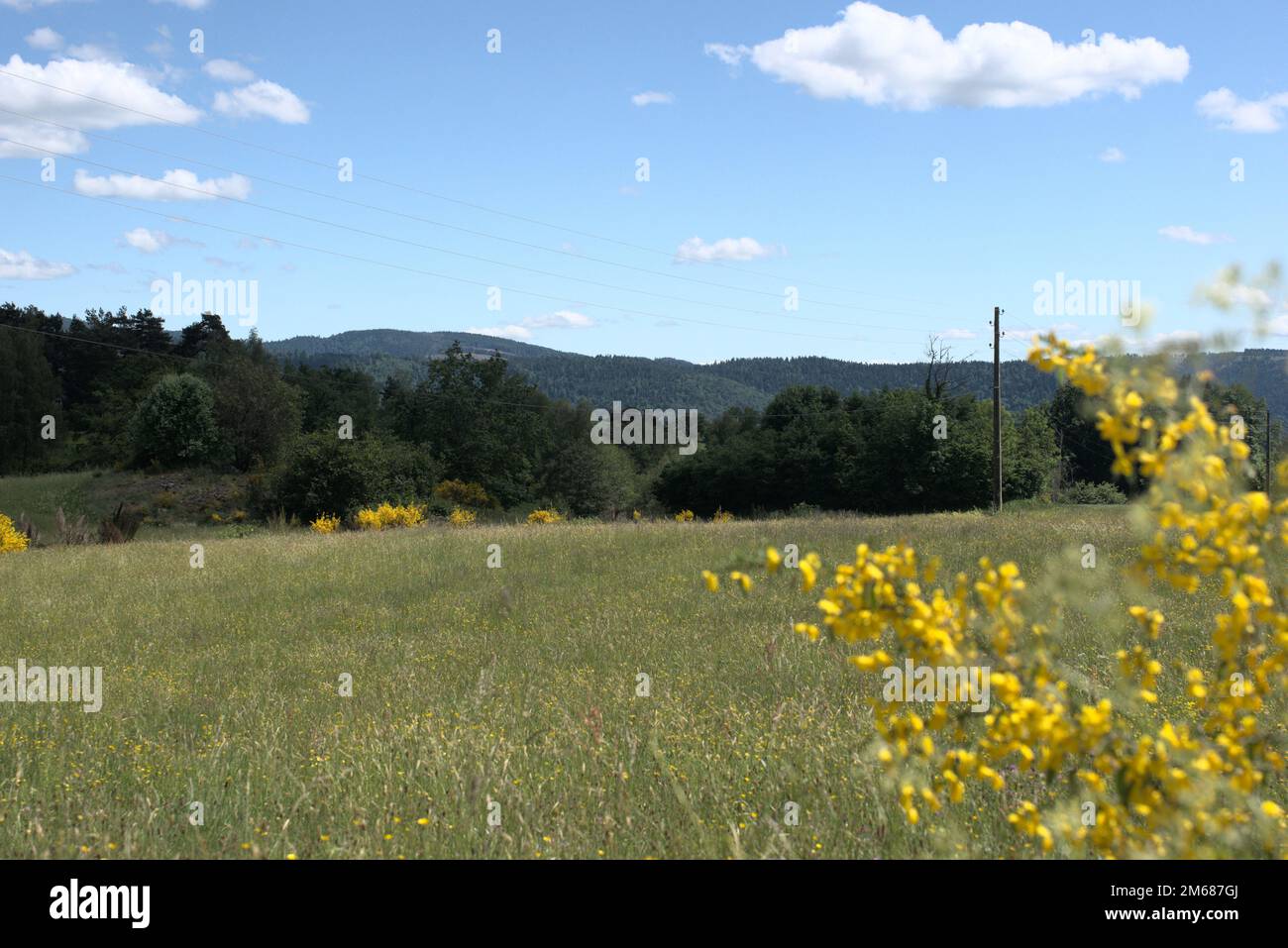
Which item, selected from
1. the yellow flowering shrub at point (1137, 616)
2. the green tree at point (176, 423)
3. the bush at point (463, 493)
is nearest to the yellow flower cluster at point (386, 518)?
the bush at point (463, 493)

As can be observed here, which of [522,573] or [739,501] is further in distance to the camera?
[739,501]

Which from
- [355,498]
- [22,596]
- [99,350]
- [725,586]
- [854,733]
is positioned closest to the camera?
[854,733]

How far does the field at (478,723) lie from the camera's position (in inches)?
163

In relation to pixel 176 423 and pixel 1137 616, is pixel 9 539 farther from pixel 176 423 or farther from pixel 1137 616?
pixel 176 423

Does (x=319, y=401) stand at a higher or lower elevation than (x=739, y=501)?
higher

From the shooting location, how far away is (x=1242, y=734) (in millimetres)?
2521

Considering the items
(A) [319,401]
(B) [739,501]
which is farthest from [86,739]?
(A) [319,401]

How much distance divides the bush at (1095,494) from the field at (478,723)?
2411 inches

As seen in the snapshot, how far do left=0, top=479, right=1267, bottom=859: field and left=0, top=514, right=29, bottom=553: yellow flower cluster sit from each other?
10.5 m

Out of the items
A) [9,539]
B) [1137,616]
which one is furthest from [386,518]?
[1137,616]

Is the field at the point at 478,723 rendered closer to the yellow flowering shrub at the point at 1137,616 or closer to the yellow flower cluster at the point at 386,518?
the yellow flowering shrub at the point at 1137,616
